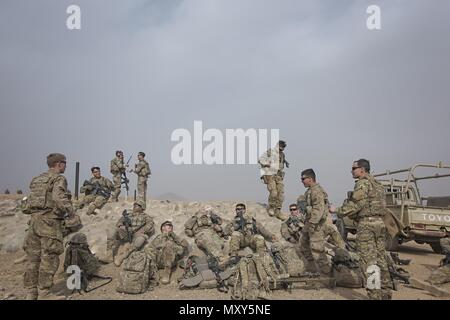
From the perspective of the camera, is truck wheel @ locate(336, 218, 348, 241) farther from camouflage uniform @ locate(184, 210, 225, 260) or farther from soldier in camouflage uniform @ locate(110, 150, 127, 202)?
soldier in camouflage uniform @ locate(110, 150, 127, 202)

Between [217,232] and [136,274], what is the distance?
2810mm

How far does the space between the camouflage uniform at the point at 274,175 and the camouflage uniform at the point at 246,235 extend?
6.01 feet

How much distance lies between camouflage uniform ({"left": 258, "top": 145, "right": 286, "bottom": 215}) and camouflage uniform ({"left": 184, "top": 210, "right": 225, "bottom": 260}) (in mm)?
1985

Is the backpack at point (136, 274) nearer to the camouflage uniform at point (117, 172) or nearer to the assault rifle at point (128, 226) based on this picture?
the assault rifle at point (128, 226)

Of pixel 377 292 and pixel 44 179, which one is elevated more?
pixel 44 179

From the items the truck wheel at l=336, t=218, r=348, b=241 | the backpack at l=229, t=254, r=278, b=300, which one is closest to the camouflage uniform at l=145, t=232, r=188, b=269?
the backpack at l=229, t=254, r=278, b=300

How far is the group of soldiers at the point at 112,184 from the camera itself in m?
9.91

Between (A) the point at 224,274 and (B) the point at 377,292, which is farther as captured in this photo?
(A) the point at 224,274

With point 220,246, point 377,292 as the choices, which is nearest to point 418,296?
point 377,292

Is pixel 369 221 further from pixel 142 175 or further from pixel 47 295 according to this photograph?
pixel 142 175

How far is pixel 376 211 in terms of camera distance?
17.0 ft

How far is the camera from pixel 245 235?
287 inches
